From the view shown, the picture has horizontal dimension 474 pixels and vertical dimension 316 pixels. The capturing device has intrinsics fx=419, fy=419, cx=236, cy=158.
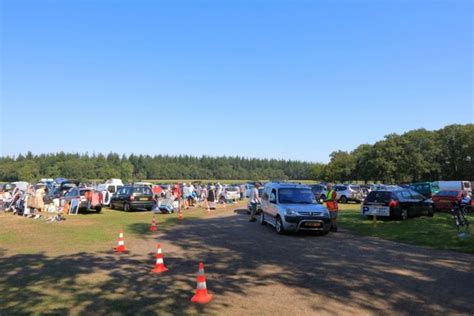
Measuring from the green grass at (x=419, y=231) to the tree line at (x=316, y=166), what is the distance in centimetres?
6586

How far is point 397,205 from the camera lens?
19.5m

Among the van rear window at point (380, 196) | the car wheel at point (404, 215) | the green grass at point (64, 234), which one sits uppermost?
the van rear window at point (380, 196)

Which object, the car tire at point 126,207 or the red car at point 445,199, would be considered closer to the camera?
the red car at point 445,199

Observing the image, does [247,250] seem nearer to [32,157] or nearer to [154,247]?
[154,247]

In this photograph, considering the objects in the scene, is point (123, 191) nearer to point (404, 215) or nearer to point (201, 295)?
point (404, 215)

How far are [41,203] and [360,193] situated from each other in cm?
2568

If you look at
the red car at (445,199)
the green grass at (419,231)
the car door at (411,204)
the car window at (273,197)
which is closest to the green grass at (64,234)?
the car window at (273,197)

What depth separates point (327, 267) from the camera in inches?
366

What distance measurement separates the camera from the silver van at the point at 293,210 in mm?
14672

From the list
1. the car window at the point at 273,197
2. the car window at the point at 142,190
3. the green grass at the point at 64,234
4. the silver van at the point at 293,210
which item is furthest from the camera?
the car window at the point at 142,190

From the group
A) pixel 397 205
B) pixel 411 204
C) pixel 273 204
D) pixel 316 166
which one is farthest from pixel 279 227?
pixel 316 166

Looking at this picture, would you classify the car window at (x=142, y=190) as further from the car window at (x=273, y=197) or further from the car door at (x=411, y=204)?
the car door at (x=411, y=204)

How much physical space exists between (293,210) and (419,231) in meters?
4.89

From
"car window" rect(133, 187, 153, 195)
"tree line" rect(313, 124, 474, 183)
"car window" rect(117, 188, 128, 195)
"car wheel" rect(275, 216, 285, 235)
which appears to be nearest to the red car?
"car wheel" rect(275, 216, 285, 235)
